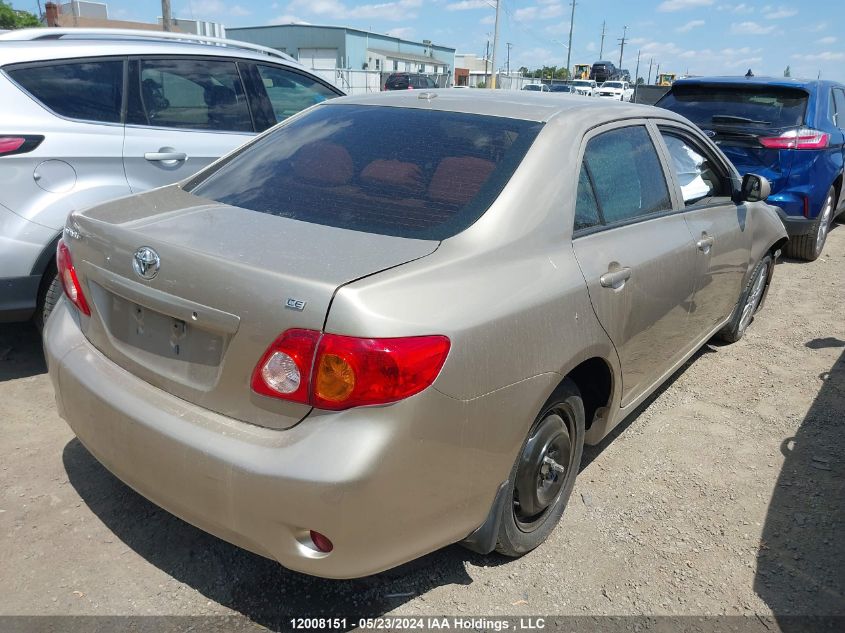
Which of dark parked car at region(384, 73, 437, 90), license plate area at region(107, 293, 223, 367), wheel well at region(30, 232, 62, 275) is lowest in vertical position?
wheel well at region(30, 232, 62, 275)

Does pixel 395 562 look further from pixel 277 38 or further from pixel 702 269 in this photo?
pixel 277 38

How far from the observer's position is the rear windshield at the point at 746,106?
6582mm

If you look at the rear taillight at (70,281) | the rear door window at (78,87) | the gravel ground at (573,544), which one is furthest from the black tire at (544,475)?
the rear door window at (78,87)

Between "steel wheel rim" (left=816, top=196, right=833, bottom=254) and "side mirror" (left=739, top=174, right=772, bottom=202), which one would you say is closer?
"side mirror" (left=739, top=174, right=772, bottom=202)

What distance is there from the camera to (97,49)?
4.00 m

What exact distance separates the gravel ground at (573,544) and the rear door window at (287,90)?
2.44 m

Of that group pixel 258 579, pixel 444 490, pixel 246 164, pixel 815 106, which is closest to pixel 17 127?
pixel 246 164

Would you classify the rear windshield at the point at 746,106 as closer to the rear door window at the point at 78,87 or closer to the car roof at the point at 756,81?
the car roof at the point at 756,81

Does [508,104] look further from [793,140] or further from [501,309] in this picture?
[793,140]

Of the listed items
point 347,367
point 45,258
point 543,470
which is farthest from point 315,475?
point 45,258

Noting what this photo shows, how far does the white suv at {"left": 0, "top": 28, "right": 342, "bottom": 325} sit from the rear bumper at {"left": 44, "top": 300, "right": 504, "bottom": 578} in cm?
175

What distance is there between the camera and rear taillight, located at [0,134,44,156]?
344 cm

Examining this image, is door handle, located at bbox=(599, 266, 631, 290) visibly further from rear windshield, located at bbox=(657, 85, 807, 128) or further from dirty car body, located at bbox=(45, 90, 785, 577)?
rear windshield, located at bbox=(657, 85, 807, 128)

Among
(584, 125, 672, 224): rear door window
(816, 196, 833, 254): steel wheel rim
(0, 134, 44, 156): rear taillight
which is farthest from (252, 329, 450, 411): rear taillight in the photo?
(816, 196, 833, 254): steel wheel rim
